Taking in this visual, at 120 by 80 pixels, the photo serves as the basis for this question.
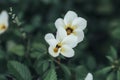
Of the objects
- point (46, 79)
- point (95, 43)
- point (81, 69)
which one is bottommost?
point (46, 79)

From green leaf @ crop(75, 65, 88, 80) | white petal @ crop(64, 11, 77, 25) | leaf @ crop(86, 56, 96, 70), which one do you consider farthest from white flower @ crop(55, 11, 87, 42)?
leaf @ crop(86, 56, 96, 70)

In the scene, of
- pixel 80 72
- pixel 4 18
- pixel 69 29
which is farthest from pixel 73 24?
pixel 4 18

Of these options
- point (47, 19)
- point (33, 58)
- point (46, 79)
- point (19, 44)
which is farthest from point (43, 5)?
point (46, 79)

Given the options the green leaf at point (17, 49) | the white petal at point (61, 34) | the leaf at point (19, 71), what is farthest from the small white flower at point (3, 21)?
the white petal at point (61, 34)

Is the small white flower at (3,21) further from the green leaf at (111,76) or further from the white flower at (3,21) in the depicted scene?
the green leaf at (111,76)

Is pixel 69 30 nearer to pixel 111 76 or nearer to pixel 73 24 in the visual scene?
pixel 73 24

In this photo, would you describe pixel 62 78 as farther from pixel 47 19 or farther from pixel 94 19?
pixel 94 19
